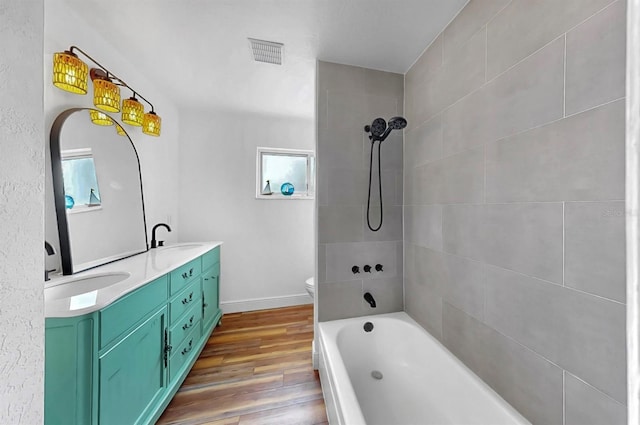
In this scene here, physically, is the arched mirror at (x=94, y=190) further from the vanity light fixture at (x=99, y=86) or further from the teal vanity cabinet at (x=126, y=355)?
the teal vanity cabinet at (x=126, y=355)

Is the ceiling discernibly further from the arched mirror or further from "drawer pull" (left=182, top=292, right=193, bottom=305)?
"drawer pull" (left=182, top=292, right=193, bottom=305)

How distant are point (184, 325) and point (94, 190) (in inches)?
43.3

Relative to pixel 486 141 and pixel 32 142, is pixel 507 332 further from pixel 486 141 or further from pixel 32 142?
pixel 32 142

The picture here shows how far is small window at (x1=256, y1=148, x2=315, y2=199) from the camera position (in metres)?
2.89

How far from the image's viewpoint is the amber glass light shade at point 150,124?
6.10 feet

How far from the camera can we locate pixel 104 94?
56.1 inches

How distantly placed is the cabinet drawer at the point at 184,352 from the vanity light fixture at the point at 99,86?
5.31ft

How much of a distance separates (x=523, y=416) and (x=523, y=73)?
145 cm

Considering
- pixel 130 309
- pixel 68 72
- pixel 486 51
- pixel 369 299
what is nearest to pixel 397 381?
pixel 369 299

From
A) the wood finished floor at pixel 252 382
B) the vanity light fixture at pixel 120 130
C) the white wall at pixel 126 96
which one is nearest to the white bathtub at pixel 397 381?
the wood finished floor at pixel 252 382

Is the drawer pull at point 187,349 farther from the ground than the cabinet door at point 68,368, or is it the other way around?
the cabinet door at point 68,368

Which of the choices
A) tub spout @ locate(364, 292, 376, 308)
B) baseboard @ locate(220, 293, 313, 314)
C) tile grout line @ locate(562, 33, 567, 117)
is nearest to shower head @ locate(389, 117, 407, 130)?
tile grout line @ locate(562, 33, 567, 117)

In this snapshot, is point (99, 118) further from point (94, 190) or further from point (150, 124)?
point (94, 190)

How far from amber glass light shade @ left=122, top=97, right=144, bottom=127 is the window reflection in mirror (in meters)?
0.34
